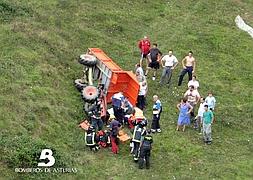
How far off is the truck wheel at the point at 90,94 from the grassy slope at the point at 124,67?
68cm

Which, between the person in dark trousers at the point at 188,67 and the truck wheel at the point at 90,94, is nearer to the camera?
the truck wheel at the point at 90,94

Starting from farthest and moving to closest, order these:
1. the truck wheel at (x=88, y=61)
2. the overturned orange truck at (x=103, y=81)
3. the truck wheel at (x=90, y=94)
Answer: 1. the truck wheel at (x=88, y=61)
2. the overturned orange truck at (x=103, y=81)
3. the truck wheel at (x=90, y=94)

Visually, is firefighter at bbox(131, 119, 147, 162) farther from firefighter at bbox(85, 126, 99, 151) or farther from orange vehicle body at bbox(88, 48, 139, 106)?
orange vehicle body at bbox(88, 48, 139, 106)

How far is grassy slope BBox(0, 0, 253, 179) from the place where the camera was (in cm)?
2411

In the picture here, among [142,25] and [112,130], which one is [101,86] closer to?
[112,130]

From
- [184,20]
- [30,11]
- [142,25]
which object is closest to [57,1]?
[30,11]

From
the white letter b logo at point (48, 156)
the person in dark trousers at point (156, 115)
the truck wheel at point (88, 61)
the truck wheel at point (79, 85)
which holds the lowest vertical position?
the white letter b logo at point (48, 156)

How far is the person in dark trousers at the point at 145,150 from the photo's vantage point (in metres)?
23.5

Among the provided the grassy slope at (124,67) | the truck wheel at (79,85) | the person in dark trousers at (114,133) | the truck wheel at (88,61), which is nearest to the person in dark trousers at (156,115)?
the grassy slope at (124,67)

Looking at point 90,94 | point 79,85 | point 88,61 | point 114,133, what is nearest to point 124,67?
point 88,61

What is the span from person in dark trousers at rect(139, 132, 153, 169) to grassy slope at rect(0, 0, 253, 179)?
38 cm

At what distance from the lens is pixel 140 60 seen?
1323 inches

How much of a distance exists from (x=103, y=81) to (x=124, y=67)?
3548 millimetres

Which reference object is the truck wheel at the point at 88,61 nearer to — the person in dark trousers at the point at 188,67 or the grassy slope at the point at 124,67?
the grassy slope at the point at 124,67
